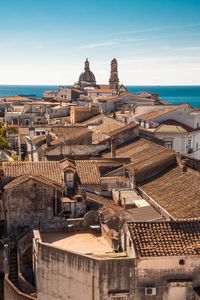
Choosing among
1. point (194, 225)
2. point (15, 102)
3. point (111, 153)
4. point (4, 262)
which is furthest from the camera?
point (15, 102)

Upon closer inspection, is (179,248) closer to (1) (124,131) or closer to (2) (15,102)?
(1) (124,131)

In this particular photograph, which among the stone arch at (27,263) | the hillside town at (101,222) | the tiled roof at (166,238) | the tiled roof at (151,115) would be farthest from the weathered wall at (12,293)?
the tiled roof at (151,115)

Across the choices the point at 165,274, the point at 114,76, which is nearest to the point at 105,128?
the point at 165,274

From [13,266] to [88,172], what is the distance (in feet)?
32.4

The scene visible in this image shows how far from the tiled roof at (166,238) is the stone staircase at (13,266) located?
9591 millimetres

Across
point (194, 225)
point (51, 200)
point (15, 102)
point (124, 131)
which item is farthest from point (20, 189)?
point (15, 102)

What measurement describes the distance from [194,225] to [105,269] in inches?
213

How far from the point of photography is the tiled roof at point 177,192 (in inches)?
1091

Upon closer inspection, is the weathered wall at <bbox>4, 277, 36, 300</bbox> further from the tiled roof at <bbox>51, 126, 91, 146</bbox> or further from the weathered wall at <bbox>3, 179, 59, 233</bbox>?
the tiled roof at <bbox>51, 126, 91, 146</bbox>

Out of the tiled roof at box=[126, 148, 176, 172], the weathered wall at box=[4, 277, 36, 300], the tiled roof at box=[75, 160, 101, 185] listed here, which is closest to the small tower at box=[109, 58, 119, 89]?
the tiled roof at box=[126, 148, 176, 172]

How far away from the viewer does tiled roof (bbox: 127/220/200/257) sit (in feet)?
71.6

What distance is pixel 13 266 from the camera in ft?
94.0

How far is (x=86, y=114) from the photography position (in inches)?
2810

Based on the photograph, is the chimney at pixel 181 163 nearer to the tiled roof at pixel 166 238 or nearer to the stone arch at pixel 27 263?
the tiled roof at pixel 166 238
